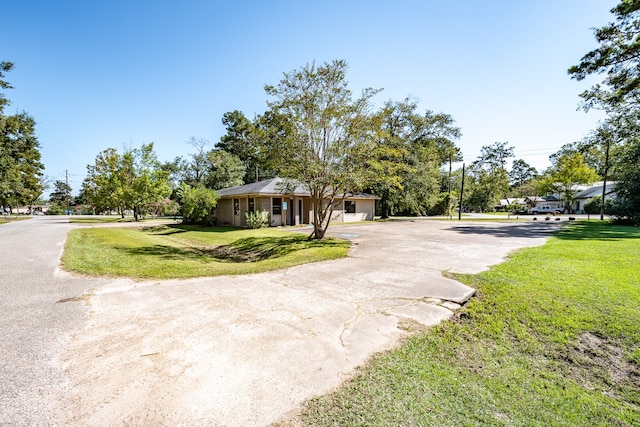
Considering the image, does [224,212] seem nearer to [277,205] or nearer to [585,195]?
[277,205]

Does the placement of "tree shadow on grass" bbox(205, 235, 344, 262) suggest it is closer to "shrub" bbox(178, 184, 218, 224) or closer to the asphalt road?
the asphalt road

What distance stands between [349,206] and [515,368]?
74.4ft

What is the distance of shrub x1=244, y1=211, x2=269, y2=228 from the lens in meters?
18.8

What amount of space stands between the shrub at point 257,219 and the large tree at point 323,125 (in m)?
8.40

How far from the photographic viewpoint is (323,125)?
35.9ft

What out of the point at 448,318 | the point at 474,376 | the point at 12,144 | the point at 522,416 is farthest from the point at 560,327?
the point at 12,144

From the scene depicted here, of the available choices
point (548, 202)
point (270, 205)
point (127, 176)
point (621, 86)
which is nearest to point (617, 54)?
point (621, 86)

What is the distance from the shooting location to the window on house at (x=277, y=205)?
20.5m

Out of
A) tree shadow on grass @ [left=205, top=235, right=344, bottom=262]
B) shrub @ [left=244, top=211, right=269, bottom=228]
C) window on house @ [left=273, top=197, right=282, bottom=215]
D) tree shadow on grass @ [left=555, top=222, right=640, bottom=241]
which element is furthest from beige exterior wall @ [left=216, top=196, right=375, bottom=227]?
tree shadow on grass @ [left=555, top=222, right=640, bottom=241]

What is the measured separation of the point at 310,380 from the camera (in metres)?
2.60

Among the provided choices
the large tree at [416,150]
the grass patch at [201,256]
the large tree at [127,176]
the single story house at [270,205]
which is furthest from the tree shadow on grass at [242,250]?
the large tree at [127,176]

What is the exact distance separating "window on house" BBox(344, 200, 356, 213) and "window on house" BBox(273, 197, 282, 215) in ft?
22.3

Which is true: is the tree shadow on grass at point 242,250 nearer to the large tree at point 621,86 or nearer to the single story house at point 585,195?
the large tree at point 621,86

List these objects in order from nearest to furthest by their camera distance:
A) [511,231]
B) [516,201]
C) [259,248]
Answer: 1. [259,248]
2. [511,231]
3. [516,201]
